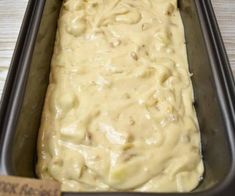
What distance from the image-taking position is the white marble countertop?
4.74ft

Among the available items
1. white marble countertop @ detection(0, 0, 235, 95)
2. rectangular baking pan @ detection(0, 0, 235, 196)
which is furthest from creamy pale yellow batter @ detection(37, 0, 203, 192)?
white marble countertop @ detection(0, 0, 235, 95)

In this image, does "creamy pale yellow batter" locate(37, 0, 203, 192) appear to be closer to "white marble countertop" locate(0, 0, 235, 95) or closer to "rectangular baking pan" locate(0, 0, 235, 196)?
"rectangular baking pan" locate(0, 0, 235, 196)

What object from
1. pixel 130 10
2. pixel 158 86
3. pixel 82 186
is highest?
pixel 130 10

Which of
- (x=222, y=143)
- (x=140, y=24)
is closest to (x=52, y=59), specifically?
(x=140, y=24)

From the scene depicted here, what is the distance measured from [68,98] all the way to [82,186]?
1.02 ft

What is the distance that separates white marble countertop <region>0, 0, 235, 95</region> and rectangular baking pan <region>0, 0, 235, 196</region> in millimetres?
A: 200

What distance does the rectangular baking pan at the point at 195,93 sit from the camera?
3.08ft

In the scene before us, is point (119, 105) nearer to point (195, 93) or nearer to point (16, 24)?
point (195, 93)

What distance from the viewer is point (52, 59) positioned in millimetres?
1372

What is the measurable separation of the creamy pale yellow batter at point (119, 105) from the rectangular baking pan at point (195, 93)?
1.7 inches

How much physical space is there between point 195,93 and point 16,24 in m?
0.87

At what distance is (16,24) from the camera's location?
61.8 inches

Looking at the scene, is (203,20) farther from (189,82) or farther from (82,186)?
(82,186)

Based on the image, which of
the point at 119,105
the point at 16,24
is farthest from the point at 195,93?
the point at 16,24
